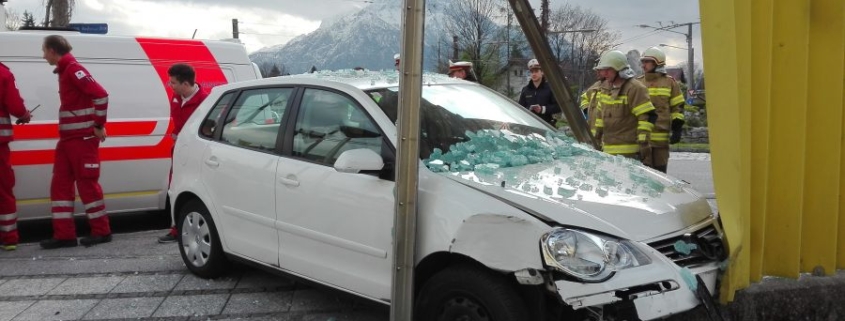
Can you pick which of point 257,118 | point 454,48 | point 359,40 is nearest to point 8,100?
point 257,118

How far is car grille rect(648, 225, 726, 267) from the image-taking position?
323 centimetres

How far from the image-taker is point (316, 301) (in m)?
4.75

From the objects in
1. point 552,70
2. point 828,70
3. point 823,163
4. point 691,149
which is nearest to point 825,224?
point 823,163

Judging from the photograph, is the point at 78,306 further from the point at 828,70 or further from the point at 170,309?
the point at 828,70

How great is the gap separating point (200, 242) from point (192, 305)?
0.62 meters

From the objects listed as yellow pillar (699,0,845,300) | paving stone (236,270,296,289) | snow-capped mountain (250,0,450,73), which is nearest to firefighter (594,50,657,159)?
snow-capped mountain (250,0,450,73)

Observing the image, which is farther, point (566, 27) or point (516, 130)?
point (566, 27)

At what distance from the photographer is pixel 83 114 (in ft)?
20.4

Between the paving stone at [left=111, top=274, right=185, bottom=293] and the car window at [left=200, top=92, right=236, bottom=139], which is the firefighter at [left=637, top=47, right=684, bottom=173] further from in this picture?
the paving stone at [left=111, top=274, right=185, bottom=293]

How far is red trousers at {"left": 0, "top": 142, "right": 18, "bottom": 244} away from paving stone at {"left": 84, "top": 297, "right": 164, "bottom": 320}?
2082mm

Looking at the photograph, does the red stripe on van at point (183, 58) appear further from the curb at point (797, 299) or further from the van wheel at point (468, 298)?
the curb at point (797, 299)

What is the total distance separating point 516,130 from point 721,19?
1495mm

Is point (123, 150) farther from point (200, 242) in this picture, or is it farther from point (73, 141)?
point (200, 242)

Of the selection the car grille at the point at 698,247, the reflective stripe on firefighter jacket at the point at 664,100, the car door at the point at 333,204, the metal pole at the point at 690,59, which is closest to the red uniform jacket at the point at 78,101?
the car door at the point at 333,204
